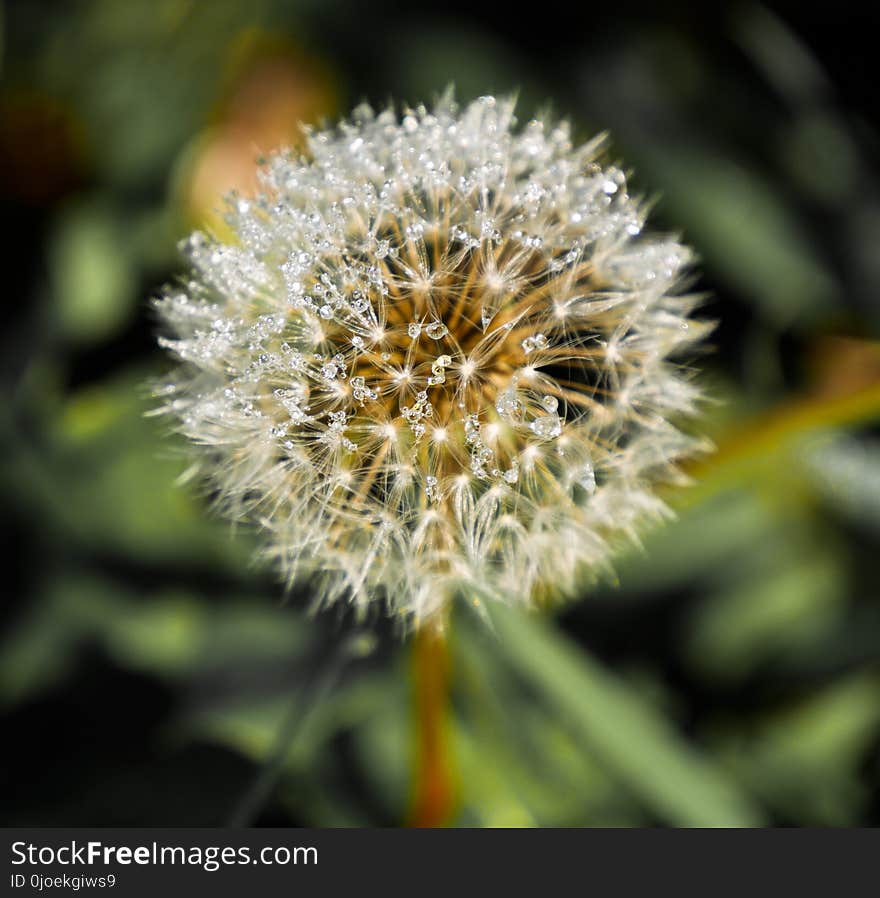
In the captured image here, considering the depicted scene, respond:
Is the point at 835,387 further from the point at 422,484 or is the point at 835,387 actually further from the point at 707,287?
the point at 422,484

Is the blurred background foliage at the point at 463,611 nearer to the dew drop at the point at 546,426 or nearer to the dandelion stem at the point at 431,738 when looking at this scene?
the dandelion stem at the point at 431,738

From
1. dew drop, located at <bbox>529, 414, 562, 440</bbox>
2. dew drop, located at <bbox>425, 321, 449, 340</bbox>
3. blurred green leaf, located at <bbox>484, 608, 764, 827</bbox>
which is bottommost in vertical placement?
blurred green leaf, located at <bbox>484, 608, 764, 827</bbox>

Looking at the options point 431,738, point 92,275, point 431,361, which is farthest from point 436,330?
point 92,275

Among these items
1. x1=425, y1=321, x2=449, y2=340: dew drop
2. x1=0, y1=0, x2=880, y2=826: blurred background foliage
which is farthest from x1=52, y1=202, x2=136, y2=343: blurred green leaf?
x1=425, y1=321, x2=449, y2=340: dew drop

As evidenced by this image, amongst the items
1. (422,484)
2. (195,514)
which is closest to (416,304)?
(422,484)

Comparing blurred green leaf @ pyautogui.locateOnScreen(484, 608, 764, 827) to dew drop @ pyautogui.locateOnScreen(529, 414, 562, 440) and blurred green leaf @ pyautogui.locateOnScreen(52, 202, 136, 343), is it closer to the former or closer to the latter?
dew drop @ pyautogui.locateOnScreen(529, 414, 562, 440)

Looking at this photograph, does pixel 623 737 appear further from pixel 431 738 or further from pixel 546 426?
pixel 546 426

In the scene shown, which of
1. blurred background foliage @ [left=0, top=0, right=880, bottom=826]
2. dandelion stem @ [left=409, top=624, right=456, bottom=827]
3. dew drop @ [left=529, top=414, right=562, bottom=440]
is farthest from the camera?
blurred background foliage @ [left=0, top=0, right=880, bottom=826]
